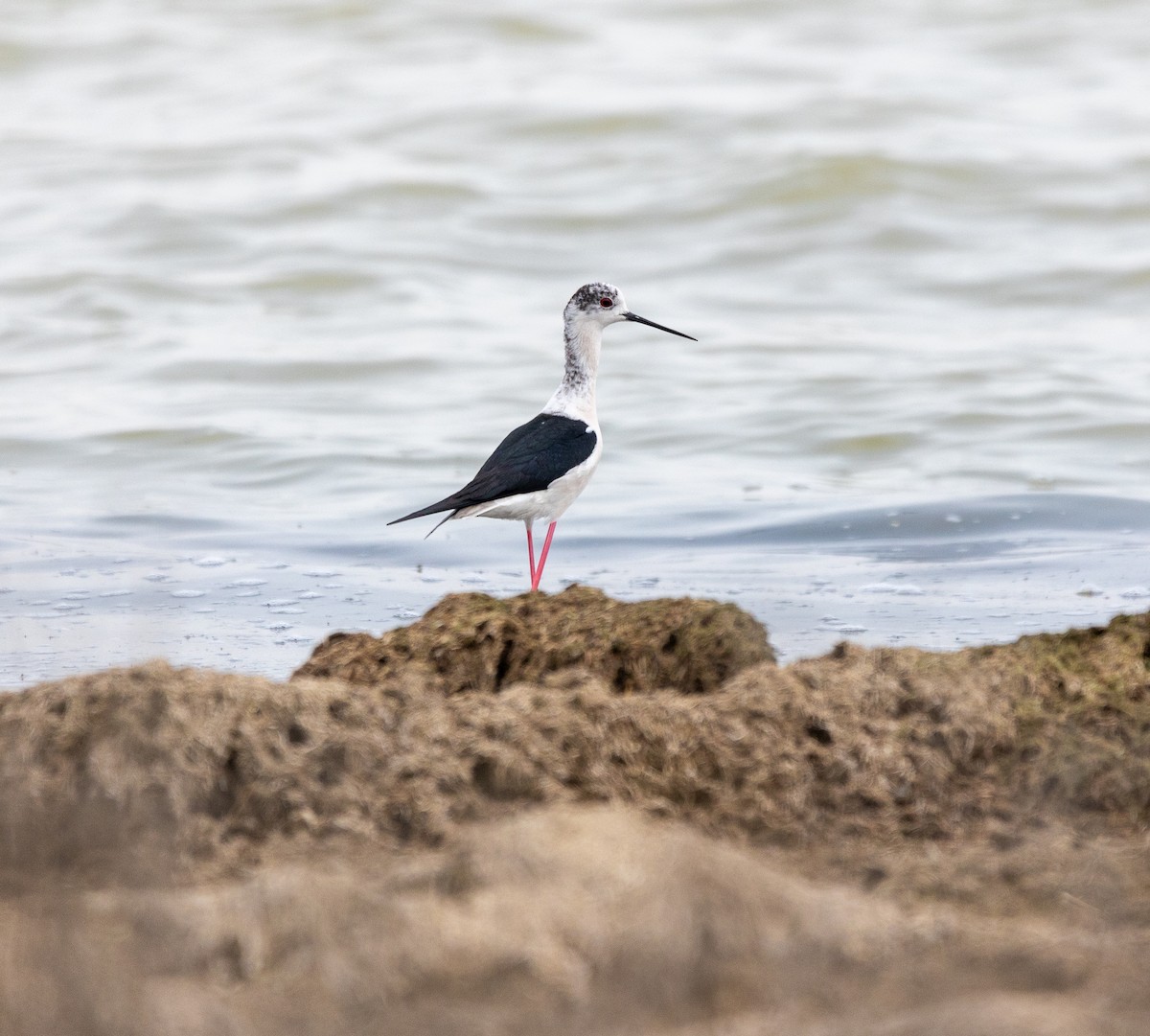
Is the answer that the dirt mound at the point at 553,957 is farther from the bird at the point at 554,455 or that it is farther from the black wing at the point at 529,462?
the black wing at the point at 529,462

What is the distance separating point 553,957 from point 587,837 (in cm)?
36

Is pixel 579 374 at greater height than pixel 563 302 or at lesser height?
lesser

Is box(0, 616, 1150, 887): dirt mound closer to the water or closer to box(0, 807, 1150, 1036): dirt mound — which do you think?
box(0, 807, 1150, 1036): dirt mound

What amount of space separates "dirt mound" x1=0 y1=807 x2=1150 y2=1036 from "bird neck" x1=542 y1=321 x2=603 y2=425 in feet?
13.6

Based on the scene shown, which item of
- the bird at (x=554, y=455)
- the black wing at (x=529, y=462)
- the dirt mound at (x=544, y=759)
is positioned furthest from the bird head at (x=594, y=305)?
the dirt mound at (x=544, y=759)

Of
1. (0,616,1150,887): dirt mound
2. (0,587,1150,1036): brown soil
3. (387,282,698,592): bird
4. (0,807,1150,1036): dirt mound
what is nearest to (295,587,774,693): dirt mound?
(0,587,1150,1036): brown soil

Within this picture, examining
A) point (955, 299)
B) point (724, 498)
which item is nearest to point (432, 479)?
point (724, 498)

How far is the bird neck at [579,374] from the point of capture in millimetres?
7062

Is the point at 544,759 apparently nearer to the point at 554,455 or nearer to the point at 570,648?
the point at 570,648

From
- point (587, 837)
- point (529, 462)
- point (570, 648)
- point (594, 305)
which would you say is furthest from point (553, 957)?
point (594, 305)

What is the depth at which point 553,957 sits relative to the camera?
272 cm

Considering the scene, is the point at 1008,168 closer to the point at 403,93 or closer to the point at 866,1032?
the point at 403,93

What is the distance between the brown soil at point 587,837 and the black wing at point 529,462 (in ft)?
5.62

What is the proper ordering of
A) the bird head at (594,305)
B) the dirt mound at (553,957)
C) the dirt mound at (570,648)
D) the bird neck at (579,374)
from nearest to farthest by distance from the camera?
the dirt mound at (553,957) < the dirt mound at (570,648) < the bird neck at (579,374) < the bird head at (594,305)
